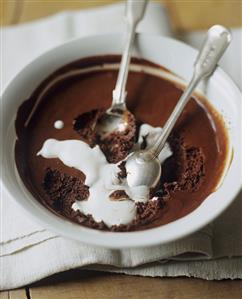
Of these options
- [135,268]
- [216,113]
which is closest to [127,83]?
[216,113]

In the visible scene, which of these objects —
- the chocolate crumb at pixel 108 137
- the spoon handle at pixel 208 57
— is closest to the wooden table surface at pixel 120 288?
the chocolate crumb at pixel 108 137

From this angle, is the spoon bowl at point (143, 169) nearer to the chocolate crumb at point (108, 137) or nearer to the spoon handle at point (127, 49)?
the chocolate crumb at point (108, 137)

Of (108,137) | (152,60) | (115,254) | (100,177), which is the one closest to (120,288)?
(115,254)

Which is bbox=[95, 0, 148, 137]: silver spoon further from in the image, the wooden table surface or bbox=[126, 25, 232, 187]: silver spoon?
the wooden table surface

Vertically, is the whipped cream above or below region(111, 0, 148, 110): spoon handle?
below

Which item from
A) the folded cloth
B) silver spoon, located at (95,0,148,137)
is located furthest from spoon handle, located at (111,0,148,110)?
the folded cloth

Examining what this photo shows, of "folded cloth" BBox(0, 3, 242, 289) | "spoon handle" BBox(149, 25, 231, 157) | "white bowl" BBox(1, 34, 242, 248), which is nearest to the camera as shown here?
"white bowl" BBox(1, 34, 242, 248)

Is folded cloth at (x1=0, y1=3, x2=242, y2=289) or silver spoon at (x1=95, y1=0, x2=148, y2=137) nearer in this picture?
folded cloth at (x1=0, y1=3, x2=242, y2=289)

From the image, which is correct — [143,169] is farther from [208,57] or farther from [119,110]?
[208,57]
